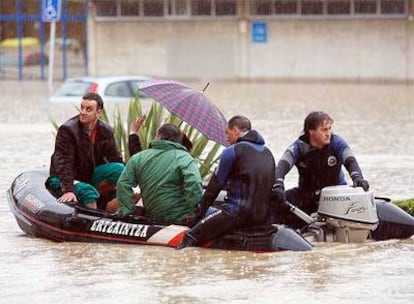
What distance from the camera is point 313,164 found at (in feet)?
40.4

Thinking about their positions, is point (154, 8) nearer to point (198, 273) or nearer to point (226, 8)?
point (226, 8)

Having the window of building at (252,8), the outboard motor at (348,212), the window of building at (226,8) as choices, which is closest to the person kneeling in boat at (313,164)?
the outboard motor at (348,212)

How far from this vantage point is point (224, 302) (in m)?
9.62

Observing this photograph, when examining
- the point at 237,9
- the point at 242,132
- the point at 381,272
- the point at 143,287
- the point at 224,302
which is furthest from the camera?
the point at 237,9

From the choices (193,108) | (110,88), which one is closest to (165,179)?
(193,108)

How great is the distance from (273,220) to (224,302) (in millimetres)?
2743

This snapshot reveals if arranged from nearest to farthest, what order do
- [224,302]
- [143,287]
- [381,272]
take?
[224,302], [143,287], [381,272]

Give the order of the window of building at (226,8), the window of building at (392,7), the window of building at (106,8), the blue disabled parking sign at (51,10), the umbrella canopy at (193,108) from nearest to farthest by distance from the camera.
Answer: the umbrella canopy at (193,108), the blue disabled parking sign at (51,10), the window of building at (392,7), the window of building at (226,8), the window of building at (106,8)

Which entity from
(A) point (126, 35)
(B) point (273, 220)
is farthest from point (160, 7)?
(B) point (273, 220)

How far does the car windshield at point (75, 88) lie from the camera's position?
29195mm

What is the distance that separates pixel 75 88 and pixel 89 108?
690 inches

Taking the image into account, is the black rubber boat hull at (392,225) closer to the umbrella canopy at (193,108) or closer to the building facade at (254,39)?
the umbrella canopy at (193,108)

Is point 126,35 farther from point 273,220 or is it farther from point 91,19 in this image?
point 273,220

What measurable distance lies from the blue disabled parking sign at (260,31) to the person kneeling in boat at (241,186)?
113 feet
